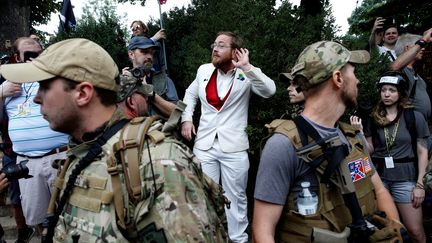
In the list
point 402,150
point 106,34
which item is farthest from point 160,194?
point 106,34

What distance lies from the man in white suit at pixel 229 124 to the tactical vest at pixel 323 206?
200 cm

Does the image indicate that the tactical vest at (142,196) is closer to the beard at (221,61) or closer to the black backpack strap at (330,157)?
the black backpack strap at (330,157)

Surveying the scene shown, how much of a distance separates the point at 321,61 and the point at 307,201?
2.43 ft

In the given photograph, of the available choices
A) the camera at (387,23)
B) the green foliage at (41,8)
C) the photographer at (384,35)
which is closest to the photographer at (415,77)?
the photographer at (384,35)

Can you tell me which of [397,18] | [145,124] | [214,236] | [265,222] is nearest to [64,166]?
[145,124]

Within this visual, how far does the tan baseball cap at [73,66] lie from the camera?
1616 mm

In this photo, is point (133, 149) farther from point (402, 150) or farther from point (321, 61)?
point (402, 150)

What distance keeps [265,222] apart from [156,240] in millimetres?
739

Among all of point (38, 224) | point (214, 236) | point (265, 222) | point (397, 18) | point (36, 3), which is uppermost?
point (36, 3)

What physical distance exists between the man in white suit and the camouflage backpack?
102 inches

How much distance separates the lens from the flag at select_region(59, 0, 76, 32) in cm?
735

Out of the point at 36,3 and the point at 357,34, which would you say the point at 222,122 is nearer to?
the point at 357,34

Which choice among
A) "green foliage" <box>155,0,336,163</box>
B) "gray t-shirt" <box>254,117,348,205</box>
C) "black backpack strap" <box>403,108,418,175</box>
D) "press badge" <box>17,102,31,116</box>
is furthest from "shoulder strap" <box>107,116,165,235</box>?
"black backpack strap" <box>403,108,418,175</box>

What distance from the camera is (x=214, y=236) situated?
152 cm
